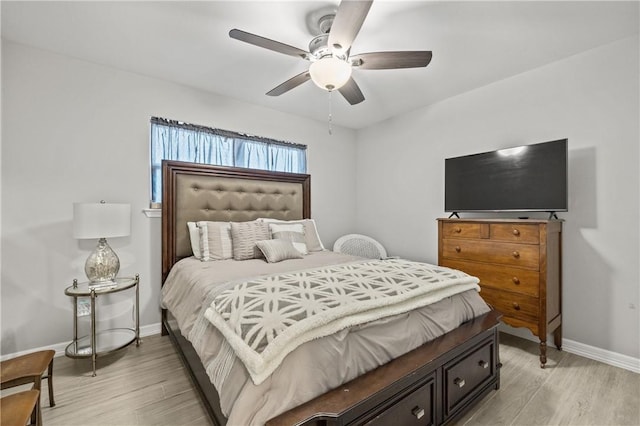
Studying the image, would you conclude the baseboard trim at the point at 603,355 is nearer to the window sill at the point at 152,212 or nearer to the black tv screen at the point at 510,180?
the black tv screen at the point at 510,180

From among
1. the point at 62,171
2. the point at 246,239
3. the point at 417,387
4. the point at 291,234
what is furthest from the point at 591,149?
the point at 62,171

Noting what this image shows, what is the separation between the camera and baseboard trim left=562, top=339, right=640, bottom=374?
7.27 ft

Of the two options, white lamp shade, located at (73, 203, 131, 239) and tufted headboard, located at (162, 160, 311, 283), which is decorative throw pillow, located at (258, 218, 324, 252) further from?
white lamp shade, located at (73, 203, 131, 239)

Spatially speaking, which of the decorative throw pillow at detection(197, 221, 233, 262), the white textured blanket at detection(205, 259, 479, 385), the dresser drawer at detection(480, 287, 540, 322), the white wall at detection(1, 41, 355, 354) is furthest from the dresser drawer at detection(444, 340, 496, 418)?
the white wall at detection(1, 41, 355, 354)

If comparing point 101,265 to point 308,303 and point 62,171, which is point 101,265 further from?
point 308,303

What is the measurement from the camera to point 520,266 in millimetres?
2414

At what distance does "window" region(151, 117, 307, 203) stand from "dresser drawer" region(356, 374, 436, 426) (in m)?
2.84

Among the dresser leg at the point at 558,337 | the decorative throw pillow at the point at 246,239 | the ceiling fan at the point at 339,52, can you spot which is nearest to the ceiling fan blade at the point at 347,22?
the ceiling fan at the point at 339,52

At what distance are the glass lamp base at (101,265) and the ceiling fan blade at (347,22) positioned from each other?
2.44 metres

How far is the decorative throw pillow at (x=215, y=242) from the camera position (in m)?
2.72

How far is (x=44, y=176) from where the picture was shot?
240 cm

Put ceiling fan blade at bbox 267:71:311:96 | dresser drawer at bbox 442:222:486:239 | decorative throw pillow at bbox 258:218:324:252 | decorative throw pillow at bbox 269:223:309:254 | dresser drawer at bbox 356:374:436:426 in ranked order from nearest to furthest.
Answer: dresser drawer at bbox 356:374:436:426
ceiling fan blade at bbox 267:71:311:96
dresser drawer at bbox 442:222:486:239
decorative throw pillow at bbox 269:223:309:254
decorative throw pillow at bbox 258:218:324:252

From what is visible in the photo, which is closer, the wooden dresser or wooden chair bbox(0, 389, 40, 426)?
wooden chair bbox(0, 389, 40, 426)

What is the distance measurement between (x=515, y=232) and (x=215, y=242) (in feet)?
9.05
